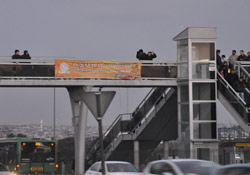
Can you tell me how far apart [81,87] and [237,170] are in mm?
24130

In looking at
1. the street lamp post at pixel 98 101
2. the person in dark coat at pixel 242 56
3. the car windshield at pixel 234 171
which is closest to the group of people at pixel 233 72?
the person in dark coat at pixel 242 56

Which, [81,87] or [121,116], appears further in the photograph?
[121,116]

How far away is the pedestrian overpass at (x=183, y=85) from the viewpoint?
3750 cm

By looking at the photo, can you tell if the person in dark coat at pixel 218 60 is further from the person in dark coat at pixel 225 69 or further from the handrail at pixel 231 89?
the handrail at pixel 231 89

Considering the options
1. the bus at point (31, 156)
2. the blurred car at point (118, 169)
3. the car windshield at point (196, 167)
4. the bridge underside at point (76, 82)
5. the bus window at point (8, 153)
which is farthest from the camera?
the bus window at point (8, 153)

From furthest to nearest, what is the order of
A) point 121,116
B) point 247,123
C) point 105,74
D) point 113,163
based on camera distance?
point 121,116, point 105,74, point 247,123, point 113,163

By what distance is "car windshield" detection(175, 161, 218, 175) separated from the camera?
18703 mm

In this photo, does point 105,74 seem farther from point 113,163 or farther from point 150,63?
point 113,163

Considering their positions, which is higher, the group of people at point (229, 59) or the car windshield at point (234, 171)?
the group of people at point (229, 59)

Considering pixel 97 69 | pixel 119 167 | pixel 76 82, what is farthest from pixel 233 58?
pixel 119 167

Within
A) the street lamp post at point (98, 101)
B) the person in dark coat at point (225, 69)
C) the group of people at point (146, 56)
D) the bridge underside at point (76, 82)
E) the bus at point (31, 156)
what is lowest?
the bus at point (31, 156)

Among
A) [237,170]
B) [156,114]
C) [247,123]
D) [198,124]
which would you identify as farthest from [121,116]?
[237,170]

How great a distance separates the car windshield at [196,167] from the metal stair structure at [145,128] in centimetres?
2074

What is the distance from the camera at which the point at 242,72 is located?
39.1 m
